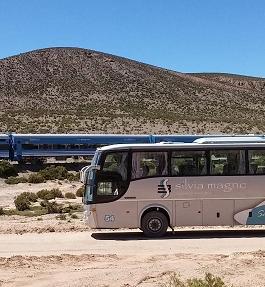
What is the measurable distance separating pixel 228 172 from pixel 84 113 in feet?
283

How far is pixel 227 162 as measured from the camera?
19000 mm

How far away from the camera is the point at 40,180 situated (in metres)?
43.6

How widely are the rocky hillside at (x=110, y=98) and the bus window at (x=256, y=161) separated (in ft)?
216

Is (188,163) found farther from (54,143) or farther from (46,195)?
(54,143)

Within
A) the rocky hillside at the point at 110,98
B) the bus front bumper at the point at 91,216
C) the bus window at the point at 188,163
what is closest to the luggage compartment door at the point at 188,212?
the bus window at the point at 188,163

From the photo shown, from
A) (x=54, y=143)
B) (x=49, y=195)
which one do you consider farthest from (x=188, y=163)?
(x=54, y=143)

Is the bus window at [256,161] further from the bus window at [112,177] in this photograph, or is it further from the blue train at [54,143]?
the blue train at [54,143]

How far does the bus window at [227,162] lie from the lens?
18.9 metres

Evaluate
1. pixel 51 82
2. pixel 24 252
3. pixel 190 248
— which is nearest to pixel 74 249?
pixel 24 252

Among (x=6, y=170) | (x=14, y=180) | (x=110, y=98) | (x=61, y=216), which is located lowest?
(x=61, y=216)

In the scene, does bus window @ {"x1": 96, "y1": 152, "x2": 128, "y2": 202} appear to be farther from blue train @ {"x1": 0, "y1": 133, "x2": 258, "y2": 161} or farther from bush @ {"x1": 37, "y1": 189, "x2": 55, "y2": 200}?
blue train @ {"x1": 0, "y1": 133, "x2": 258, "y2": 161}

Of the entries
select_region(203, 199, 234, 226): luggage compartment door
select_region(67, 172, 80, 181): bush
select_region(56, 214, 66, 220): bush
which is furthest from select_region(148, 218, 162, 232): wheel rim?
select_region(67, 172, 80, 181): bush

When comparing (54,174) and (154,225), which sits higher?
(54,174)

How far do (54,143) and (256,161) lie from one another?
1429 inches
